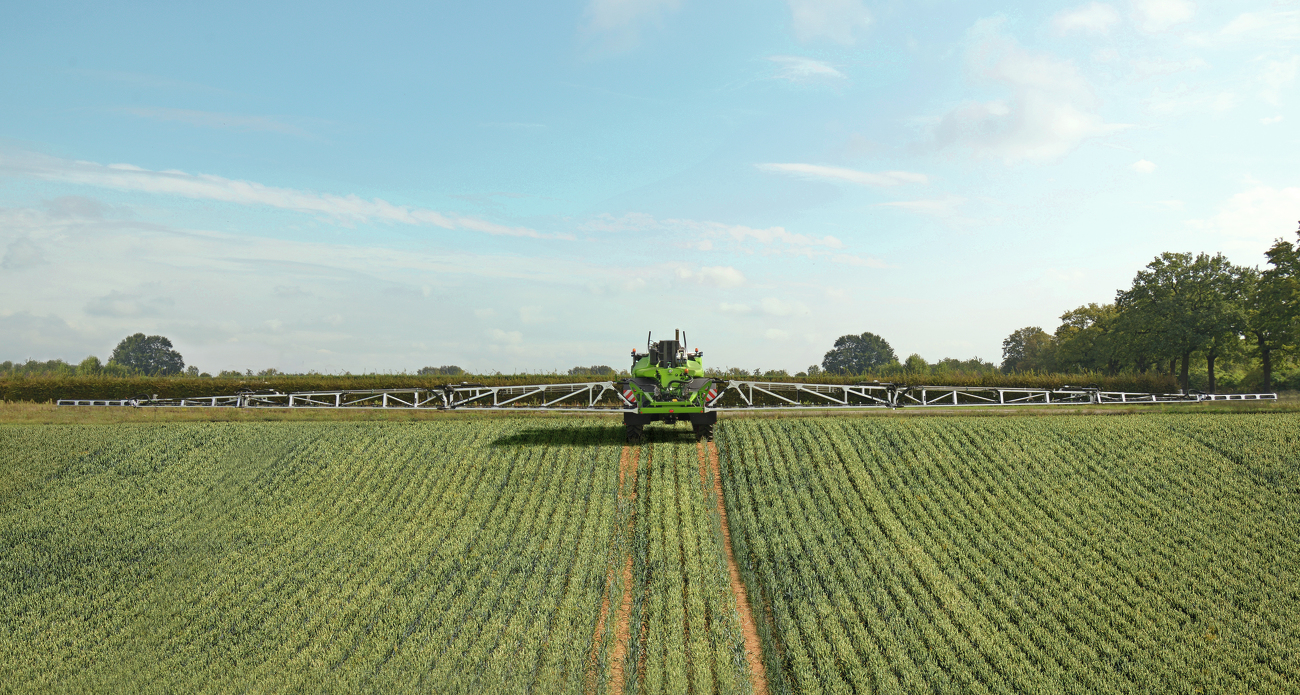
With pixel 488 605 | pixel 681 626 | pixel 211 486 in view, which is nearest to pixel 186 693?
pixel 488 605

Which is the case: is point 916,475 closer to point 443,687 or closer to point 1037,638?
point 1037,638

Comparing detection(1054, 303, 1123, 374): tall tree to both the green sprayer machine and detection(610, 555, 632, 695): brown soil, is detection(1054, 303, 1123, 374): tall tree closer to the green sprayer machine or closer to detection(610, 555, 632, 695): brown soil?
the green sprayer machine

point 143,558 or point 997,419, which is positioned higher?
point 997,419

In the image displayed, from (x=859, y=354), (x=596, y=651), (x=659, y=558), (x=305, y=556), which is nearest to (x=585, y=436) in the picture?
(x=659, y=558)

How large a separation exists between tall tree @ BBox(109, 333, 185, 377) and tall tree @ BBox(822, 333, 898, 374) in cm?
8895

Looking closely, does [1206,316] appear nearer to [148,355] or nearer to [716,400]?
[716,400]

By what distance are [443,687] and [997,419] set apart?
21386mm

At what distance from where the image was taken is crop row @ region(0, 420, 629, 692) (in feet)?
37.0

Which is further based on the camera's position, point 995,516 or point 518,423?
point 518,423

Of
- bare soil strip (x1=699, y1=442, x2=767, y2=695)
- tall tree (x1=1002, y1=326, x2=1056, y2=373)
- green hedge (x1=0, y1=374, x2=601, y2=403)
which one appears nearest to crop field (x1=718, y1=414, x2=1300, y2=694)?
bare soil strip (x1=699, y1=442, x2=767, y2=695)

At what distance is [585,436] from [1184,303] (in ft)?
171

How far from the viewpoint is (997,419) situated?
78.7ft

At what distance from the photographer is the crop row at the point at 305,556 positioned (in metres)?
11.3

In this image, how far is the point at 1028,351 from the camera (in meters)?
83.3
